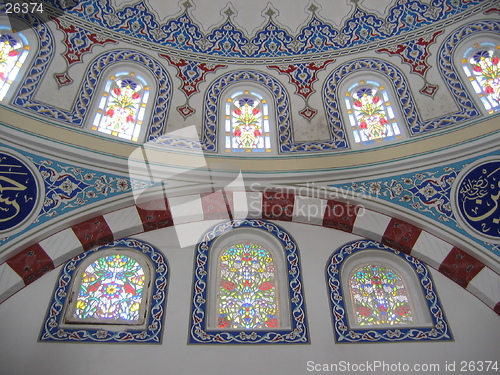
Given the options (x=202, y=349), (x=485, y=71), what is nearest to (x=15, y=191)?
(x=202, y=349)

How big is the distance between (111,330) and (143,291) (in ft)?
2.08

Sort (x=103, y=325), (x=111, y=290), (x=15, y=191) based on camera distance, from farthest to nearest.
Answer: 1. (x=111, y=290)
2. (x=15, y=191)
3. (x=103, y=325)

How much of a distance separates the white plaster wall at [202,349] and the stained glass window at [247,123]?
2456 mm

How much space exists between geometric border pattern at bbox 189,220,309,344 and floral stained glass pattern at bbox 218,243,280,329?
18 centimetres

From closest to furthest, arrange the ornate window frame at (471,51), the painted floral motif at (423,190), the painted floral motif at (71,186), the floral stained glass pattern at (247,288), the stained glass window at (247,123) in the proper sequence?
the floral stained glass pattern at (247,288) < the painted floral motif at (71,186) < the painted floral motif at (423,190) < the ornate window frame at (471,51) < the stained glass window at (247,123)

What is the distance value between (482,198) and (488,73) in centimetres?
217

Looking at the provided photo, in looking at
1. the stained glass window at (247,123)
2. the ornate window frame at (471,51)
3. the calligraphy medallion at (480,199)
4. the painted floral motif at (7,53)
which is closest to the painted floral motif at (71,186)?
the painted floral motif at (7,53)

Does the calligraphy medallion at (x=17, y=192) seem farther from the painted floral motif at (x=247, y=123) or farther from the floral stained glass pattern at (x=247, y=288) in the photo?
the painted floral motif at (x=247, y=123)

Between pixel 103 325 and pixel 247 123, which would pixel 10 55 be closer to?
pixel 247 123

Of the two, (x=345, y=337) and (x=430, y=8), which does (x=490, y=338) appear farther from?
(x=430, y=8)

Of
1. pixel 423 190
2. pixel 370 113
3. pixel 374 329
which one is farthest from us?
pixel 370 113

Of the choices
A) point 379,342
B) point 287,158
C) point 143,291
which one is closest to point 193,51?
point 287,158

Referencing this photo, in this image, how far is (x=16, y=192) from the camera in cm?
597

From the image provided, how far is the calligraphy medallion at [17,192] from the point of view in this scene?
5816 mm
